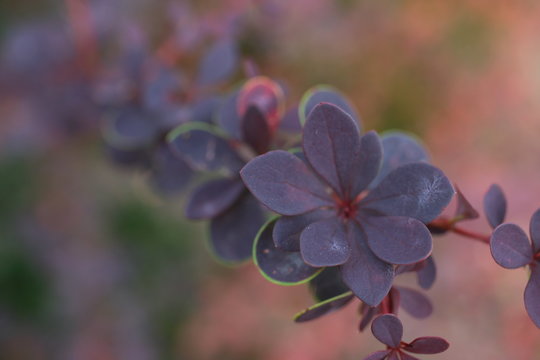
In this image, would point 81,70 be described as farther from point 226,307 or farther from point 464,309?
point 464,309

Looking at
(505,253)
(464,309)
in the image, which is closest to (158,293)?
(464,309)

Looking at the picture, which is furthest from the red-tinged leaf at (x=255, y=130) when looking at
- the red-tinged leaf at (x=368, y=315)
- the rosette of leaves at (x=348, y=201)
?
Result: the red-tinged leaf at (x=368, y=315)

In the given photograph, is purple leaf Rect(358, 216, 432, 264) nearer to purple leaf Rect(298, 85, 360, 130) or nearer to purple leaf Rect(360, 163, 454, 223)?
purple leaf Rect(360, 163, 454, 223)

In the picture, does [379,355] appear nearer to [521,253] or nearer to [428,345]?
[428,345]

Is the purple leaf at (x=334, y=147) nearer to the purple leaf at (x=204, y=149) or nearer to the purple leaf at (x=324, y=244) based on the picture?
the purple leaf at (x=324, y=244)

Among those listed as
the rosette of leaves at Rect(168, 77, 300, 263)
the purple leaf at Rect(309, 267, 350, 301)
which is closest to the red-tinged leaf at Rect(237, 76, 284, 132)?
the rosette of leaves at Rect(168, 77, 300, 263)

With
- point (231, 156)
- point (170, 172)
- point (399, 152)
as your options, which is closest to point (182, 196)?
point (170, 172)
